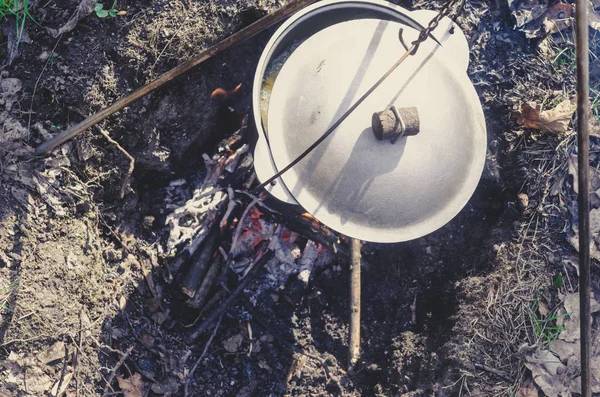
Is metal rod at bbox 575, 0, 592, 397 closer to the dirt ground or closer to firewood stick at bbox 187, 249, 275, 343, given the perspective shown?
the dirt ground

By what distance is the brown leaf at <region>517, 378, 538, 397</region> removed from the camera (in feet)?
7.91

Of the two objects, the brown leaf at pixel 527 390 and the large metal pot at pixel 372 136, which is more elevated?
the large metal pot at pixel 372 136

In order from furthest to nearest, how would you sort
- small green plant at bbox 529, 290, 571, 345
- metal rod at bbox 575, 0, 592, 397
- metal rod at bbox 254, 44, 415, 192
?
1. small green plant at bbox 529, 290, 571, 345
2. metal rod at bbox 254, 44, 415, 192
3. metal rod at bbox 575, 0, 592, 397

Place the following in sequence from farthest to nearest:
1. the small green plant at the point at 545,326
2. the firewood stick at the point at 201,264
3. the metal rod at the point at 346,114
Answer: the firewood stick at the point at 201,264 < the small green plant at the point at 545,326 < the metal rod at the point at 346,114

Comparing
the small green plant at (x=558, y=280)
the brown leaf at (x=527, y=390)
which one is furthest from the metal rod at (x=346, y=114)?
the brown leaf at (x=527, y=390)

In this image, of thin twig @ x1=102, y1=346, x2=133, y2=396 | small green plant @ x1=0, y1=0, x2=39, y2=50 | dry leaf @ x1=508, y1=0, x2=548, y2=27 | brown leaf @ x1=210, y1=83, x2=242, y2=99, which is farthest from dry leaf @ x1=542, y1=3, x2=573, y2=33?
thin twig @ x1=102, y1=346, x2=133, y2=396

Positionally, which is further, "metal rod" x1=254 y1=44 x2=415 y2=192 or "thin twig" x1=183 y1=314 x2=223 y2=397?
"thin twig" x1=183 y1=314 x2=223 y2=397

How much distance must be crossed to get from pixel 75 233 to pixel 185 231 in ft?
1.99

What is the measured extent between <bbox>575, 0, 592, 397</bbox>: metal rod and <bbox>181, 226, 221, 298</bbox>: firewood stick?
1904mm

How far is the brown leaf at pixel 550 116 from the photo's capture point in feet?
8.30

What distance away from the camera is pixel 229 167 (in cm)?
271

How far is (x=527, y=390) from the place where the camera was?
2418 millimetres

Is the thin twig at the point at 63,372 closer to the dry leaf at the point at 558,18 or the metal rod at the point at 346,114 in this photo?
the metal rod at the point at 346,114

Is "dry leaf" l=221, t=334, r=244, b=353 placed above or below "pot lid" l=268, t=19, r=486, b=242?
below
